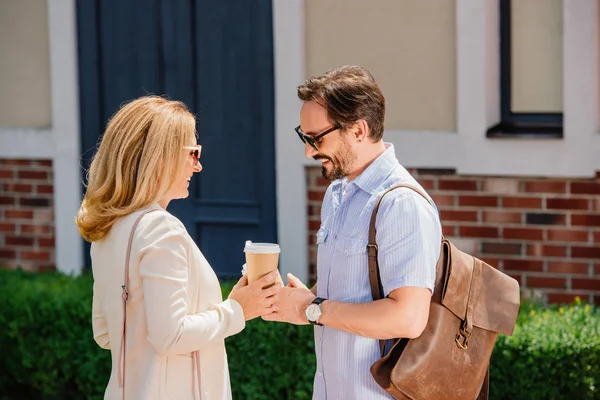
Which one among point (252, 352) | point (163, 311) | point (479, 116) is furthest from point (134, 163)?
point (479, 116)

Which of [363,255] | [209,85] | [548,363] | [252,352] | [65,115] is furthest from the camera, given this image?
[65,115]

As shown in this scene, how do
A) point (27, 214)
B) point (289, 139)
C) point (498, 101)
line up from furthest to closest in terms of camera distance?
1. point (27, 214)
2. point (289, 139)
3. point (498, 101)

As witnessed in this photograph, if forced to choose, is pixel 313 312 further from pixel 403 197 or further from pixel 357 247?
pixel 403 197

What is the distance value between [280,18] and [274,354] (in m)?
1.85

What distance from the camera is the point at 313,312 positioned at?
3053 mm

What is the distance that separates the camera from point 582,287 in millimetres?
5438

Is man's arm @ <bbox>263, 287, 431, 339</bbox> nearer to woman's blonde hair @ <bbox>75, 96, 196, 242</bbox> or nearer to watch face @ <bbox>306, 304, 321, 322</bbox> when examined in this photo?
watch face @ <bbox>306, 304, 321, 322</bbox>

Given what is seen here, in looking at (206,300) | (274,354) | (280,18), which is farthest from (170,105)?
(280,18)

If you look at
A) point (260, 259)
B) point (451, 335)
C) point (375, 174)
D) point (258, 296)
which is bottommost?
point (451, 335)

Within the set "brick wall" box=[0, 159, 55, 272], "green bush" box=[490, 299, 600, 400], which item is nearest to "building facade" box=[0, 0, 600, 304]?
"green bush" box=[490, 299, 600, 400]

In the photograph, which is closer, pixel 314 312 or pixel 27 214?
pixel 314 312

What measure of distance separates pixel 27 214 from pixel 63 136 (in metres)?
0.55

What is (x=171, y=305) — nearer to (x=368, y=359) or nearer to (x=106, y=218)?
(x=106, y=218)

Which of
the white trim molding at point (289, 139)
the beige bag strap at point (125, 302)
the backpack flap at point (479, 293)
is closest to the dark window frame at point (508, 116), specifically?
the white trim molding at point (289, 139)
